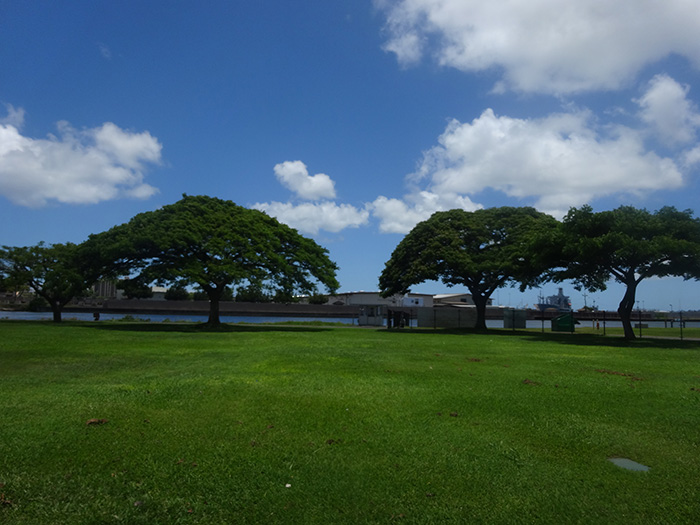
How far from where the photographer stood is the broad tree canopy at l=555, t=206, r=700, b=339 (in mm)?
23866

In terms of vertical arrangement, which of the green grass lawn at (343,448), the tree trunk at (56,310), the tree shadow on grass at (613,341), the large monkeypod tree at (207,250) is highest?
the large monkeypod tree at (207,250)

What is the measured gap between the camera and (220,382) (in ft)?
31.7

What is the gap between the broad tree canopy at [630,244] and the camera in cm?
2387

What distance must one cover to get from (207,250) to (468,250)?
63.4 feet

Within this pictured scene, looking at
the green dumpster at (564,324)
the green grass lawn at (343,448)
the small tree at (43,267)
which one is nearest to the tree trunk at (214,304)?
the small tree at (43,267)

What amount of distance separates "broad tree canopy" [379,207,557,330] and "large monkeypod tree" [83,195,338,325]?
6329 millimetres

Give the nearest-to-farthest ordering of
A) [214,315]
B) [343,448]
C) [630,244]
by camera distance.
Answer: [343,448], [630,244], [214,315]

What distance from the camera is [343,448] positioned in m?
5.75

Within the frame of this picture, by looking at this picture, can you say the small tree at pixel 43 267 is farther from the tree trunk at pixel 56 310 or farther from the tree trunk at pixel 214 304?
the tree trunk at pixel 214 304

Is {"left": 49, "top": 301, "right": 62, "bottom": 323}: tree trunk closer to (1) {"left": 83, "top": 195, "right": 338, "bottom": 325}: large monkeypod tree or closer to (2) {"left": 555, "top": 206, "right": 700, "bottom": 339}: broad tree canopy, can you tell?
(1) {"left": 83, "top": 195, "right": 338, "bottom": 325}: large monkeypod tree

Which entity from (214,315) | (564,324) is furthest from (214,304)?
(564,324)

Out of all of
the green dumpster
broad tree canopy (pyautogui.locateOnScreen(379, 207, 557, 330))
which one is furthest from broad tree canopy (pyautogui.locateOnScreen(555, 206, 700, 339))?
the green dumpster

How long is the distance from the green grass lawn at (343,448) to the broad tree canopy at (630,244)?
15204 millimetres

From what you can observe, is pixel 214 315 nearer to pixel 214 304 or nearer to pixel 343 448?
pixel 214 304
